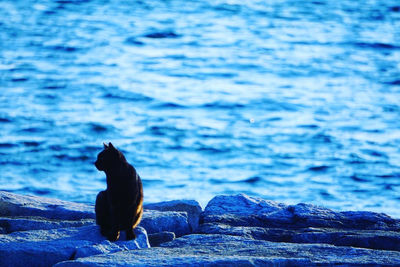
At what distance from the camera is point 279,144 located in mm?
14891

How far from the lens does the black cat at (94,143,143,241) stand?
17.4 feet

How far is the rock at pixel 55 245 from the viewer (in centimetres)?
493

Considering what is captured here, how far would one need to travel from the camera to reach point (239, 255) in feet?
16.0

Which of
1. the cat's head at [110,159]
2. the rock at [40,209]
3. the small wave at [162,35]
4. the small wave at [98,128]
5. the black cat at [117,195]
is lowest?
the small wave at [98,128]

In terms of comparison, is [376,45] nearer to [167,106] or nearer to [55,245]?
[167,106]

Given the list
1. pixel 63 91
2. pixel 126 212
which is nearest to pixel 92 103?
pixel 63 91

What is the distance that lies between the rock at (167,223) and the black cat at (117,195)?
21.3 inches

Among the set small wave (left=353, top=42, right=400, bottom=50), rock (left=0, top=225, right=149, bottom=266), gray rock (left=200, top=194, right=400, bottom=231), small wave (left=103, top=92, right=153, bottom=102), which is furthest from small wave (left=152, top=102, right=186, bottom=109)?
A: rock (left=0, top=225, right=149, bottom=266)

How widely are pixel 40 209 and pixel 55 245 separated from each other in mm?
1230

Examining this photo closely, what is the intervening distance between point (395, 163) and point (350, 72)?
18.9ft

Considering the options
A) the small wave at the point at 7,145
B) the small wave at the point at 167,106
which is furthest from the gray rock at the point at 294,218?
the small wave at the point at 167,106

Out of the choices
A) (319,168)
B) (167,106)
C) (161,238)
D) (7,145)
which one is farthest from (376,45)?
(161,238)

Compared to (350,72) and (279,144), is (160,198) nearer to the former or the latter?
(279,144)

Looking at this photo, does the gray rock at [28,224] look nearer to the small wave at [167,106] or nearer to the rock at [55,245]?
the rock at [55,245]
